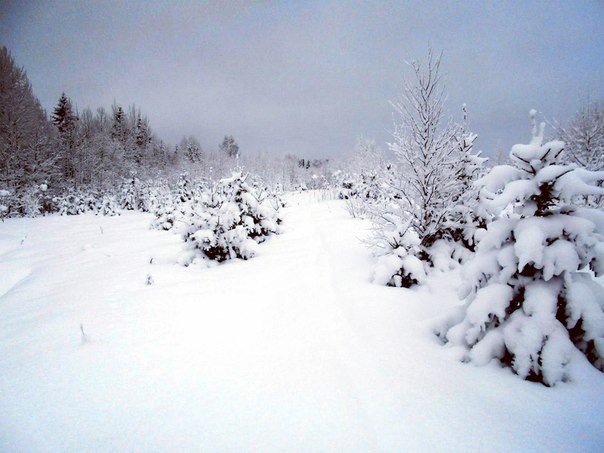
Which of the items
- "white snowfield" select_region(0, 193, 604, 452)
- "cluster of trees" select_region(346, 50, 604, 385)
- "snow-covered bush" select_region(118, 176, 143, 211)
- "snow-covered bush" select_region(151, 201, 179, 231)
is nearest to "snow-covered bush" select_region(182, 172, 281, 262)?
"white snowfield" select_region(0, 193, 604, 452)

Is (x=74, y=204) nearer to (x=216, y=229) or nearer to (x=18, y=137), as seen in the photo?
(x=18, y=137)

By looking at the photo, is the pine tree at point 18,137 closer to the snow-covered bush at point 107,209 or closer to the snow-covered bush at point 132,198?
the snow-covered bush at point 107,209

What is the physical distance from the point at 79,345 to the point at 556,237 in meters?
4.98

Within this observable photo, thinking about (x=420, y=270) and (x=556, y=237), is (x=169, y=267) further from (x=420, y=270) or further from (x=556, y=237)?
(x=556, y=237)

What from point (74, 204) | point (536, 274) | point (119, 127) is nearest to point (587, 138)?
point (536, 274)

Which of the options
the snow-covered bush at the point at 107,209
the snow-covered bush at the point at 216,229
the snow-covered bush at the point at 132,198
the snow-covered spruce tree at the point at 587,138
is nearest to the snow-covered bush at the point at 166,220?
the snow-covered bush at the point at 216,229

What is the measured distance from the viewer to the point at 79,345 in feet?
10.6

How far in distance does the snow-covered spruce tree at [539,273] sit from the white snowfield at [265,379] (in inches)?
8.2

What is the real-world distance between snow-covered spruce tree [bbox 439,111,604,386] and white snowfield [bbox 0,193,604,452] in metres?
0.21

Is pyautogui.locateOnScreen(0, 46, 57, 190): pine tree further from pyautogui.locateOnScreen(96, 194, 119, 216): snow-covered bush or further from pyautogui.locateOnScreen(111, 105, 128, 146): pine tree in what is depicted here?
pyautogui.locateOnScreen(111, 105, 128, 146): pine tree

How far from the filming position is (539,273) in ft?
8.06

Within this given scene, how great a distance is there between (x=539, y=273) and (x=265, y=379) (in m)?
2.59

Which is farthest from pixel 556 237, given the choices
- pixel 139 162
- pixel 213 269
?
pixel 139 162

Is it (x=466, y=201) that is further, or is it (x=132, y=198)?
(x=132, y=198)
